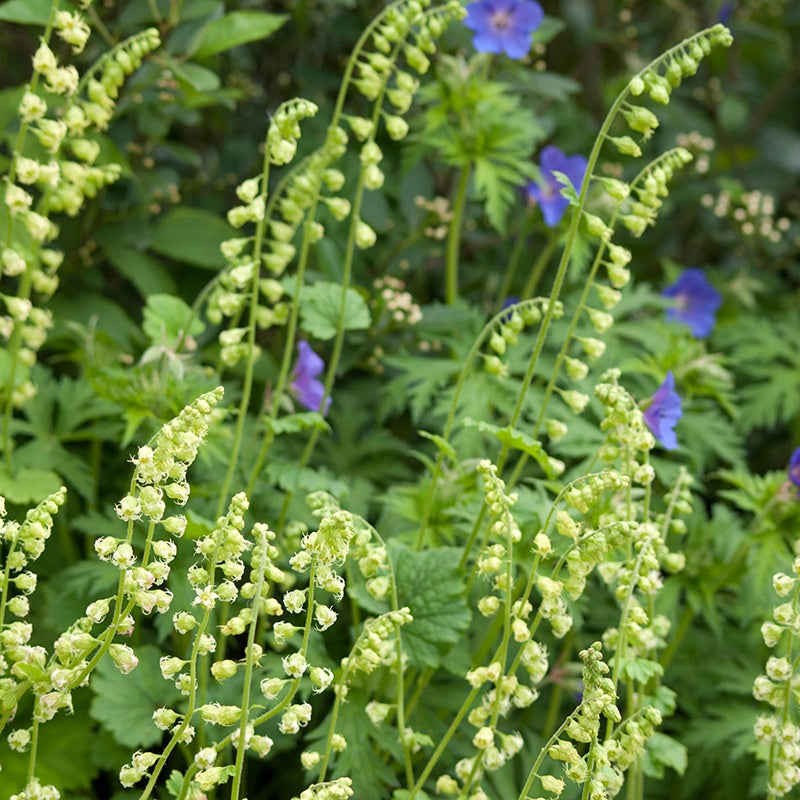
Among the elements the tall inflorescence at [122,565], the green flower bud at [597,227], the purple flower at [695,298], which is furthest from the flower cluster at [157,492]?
the purple flower at [695,298]

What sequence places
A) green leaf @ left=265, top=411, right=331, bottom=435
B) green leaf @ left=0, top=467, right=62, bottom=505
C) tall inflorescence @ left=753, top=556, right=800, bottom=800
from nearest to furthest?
tall inflorescence @ left=753, top=556, right=800, bottom=800
green leaf @ left=265, top=411, right=331, bottom=435
green leaf @ left=0, top=467, right=62, bottom=505

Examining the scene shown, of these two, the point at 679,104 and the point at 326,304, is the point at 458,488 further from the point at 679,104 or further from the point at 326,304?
the point at 679,104

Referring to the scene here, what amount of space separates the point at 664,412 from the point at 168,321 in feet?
2.58

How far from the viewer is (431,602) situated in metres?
1.44

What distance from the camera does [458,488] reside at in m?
1.75

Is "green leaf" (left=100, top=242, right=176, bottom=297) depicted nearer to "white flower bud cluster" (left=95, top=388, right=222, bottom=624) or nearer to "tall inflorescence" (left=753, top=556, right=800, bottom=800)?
"white flower bud cluster" (left=95, top=388, right=222, bottom=624)

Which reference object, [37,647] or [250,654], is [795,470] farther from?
[37,647]

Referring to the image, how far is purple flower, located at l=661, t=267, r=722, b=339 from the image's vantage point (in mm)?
2391

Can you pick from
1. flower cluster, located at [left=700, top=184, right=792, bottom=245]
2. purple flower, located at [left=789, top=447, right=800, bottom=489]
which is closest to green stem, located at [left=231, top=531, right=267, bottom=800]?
purple flower, located at [left=789, top=447, right=800, bottom=489]

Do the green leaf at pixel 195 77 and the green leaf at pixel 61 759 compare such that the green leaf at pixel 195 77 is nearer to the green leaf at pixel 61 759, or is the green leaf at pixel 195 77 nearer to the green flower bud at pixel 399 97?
the green flower bud at pixel 399 97

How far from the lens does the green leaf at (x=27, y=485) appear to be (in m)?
1.61

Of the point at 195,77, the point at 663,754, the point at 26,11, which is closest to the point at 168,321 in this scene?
the point at 195,77

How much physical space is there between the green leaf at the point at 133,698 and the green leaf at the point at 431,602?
39 cm

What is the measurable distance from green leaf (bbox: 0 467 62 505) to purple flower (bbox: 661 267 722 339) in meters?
1.36
